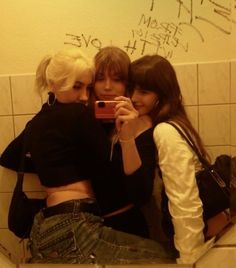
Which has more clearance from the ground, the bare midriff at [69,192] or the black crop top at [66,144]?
the black crop top at [66,144]

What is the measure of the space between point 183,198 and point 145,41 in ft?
1.02

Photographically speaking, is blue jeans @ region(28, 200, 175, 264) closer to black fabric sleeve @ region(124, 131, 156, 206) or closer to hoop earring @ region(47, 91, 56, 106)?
black fabric sleeve @ region(124, 131, 156, 206)

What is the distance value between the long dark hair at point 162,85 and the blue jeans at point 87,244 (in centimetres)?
22

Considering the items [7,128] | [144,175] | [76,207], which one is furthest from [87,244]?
[7,128]

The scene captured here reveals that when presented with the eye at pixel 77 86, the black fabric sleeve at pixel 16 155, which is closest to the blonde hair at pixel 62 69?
the eye at pixel 77 86

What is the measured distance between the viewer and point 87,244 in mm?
708

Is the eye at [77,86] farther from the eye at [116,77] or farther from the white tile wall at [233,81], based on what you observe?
the white tile wall at [233,81]

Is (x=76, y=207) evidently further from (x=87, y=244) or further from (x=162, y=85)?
(x=162, y=85)

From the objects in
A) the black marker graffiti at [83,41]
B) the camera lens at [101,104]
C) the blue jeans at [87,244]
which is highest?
the black marker graffiti at [83,41]

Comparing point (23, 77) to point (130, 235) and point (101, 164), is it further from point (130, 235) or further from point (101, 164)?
point (130, 235)

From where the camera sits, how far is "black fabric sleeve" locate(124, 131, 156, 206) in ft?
2.24

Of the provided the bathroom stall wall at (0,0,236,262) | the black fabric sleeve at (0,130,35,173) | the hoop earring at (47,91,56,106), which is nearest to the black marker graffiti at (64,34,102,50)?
the bathroom stall wall at (0,0,236,262)

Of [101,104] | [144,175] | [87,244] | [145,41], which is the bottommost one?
[87,244]

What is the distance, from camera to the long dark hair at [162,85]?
0.69 metres
